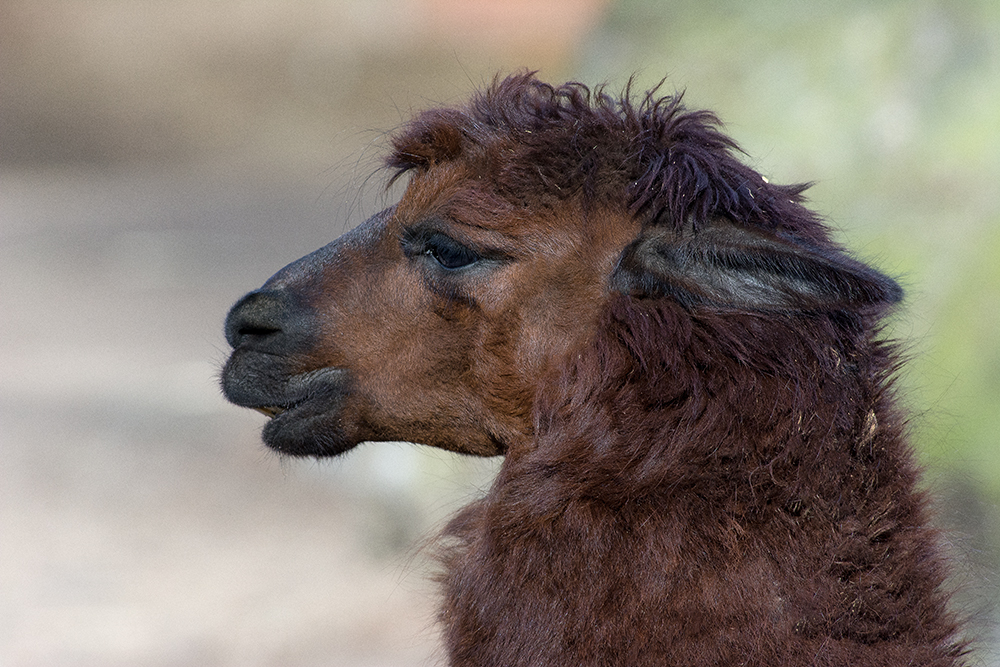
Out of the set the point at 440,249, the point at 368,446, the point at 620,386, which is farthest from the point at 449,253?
the point at 368,446

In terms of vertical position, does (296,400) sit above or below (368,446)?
below

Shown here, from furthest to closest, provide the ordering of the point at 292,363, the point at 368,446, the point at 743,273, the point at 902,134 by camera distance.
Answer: the point at 368,446 → the point at 902,134 → the point at 292,363 → the point at 743,273

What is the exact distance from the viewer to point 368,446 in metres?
6.50

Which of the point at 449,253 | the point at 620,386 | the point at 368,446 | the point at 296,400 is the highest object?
the point at 368,446

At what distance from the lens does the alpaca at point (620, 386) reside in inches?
77.8

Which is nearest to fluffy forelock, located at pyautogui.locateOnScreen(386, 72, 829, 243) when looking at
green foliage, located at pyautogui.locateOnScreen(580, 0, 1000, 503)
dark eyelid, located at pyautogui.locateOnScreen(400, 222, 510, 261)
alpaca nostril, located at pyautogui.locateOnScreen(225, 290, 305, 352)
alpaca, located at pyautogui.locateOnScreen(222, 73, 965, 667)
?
alpaca, located at pyautogui.locateOnScreen(222, 73, 965, 667)

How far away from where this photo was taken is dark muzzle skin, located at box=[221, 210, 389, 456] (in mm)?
2574

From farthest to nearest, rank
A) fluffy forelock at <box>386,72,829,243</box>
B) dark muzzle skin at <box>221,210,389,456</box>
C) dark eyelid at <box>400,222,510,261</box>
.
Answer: dark muzzle skin at <box>221,210,389,456</box> < dark eyelid at <box>400,222,510,261</box> < fluffy forelock at <box>386,72,829,243</box>

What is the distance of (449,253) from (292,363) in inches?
19.7

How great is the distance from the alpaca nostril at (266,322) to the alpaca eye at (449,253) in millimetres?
392

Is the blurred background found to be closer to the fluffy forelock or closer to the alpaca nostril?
the alpaca nostril

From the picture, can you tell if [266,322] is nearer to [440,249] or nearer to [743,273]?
[440,249]

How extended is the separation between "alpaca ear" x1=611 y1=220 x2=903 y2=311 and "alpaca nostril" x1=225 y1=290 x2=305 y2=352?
833 mm

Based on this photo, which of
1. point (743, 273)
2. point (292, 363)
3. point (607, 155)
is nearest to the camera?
point (743, 273)
